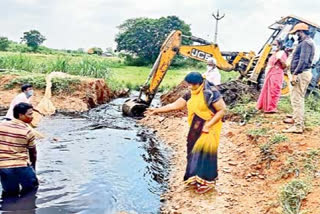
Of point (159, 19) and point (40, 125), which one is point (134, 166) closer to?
point (40, 125)

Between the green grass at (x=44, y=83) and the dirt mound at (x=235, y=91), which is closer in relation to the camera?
the dirt mound at (x=235, y=91)

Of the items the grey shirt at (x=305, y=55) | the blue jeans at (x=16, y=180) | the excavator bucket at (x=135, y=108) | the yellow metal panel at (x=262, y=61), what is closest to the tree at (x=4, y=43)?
the excavator bucket at (x=135, y=108)

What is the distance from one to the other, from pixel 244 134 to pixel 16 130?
532 centimetres

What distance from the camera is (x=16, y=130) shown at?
5809mm

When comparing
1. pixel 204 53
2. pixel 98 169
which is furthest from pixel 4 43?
pixel 98 169

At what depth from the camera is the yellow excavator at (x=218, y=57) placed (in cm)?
1286

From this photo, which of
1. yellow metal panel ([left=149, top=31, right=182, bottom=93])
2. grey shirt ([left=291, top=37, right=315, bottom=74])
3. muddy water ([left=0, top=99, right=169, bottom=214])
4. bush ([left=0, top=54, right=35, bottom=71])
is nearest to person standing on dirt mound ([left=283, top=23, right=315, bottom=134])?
grey shirt ([left=291, top=37, right=315, bottom=74])

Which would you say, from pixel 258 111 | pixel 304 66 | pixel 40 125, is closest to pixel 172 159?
pixel 258 111

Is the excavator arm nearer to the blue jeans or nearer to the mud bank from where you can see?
the mud bank

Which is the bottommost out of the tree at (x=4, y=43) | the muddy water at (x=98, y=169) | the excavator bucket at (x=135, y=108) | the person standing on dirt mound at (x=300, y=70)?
the muddy water at (x=98, y=169)

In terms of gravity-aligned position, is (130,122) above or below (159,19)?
below

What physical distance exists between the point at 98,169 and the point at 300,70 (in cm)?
455

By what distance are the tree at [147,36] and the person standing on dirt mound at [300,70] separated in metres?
31.1

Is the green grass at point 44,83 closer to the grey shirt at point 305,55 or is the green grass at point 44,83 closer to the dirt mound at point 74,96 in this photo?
the dirt mound at point 74,96
